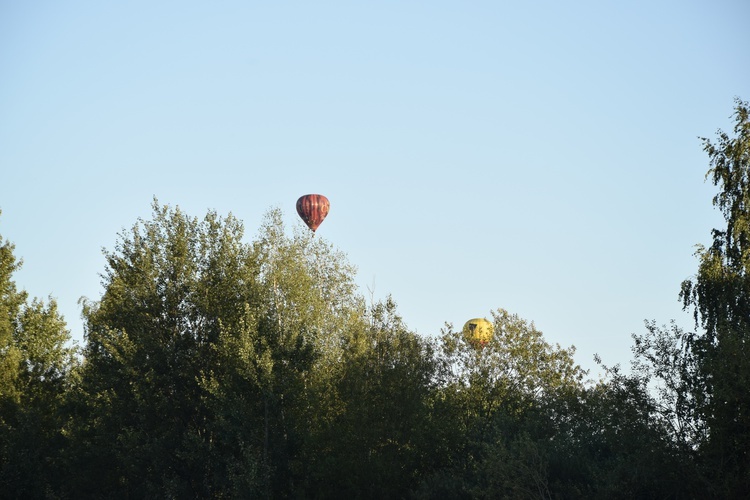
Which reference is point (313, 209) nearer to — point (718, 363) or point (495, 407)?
point (495, 407)

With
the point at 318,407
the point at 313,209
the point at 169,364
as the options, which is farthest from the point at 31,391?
the point at 313,209

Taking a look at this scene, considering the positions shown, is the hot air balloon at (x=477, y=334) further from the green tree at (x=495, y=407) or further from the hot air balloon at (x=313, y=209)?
the hot air balloon at (x=313, y=209)

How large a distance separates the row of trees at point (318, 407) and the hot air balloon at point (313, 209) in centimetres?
2307

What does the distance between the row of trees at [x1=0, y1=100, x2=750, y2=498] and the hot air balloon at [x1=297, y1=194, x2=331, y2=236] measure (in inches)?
908

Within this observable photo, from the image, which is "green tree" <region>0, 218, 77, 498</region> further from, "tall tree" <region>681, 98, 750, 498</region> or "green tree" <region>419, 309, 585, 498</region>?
"tall tree" <region>681, 98, 750, 498</region>

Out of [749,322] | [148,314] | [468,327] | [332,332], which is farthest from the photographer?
[468,327]

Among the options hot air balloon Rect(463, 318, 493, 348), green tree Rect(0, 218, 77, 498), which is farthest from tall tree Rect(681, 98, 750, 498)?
green tree Rect(0, 218, 77, 498)

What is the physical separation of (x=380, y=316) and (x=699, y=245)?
51.3 ft

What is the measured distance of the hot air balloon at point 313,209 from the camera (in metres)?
79.1

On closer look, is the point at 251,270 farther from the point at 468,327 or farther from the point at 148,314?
the point at 468,327

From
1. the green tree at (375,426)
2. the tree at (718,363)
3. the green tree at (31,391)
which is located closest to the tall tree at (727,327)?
the tree at (718,363)

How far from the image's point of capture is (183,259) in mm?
47906

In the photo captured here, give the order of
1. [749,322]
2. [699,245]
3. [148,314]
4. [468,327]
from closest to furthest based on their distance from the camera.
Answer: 1. [749,322]
2. [699,245]
3. [148,314]
4. [468,327]

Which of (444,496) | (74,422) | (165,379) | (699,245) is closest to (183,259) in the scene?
(165,379)
